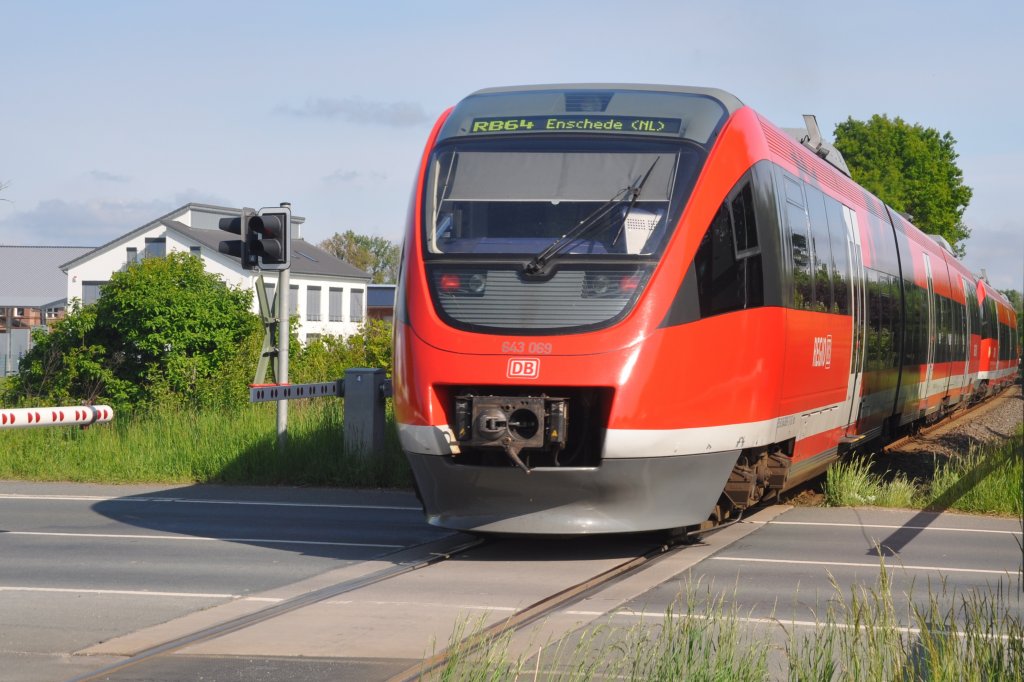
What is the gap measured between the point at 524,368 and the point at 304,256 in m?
80.6

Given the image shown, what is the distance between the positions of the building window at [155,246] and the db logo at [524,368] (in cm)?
7636

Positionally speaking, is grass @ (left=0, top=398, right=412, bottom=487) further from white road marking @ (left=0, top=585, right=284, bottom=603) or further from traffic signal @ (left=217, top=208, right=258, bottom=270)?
white road marking @ (left=0, top=585, right=284, bottom=603)

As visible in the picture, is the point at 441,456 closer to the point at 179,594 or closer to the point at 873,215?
the point at 179,594

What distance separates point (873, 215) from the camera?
18.6m

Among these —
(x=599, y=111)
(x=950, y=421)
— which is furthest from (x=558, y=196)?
(x=950, y=421)

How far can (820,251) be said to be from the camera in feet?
46.0

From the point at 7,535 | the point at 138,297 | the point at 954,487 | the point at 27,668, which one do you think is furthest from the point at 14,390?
the point at 27,668

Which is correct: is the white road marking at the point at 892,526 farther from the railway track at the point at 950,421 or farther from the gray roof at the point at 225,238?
the gray roof at the point at 225,238

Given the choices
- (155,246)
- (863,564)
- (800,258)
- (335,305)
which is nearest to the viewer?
(863,564)

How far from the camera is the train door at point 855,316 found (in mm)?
15570

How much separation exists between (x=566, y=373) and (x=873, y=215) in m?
9.89

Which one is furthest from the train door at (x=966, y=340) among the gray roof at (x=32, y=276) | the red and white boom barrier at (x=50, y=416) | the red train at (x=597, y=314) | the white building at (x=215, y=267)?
the gray roof at (x=32, y=276)

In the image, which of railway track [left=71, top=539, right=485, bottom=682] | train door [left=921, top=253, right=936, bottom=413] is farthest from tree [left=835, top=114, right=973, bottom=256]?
railway track [left=71, top=539, right=485, bottom=682]

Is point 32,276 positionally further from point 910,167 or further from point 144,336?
point 144,336
